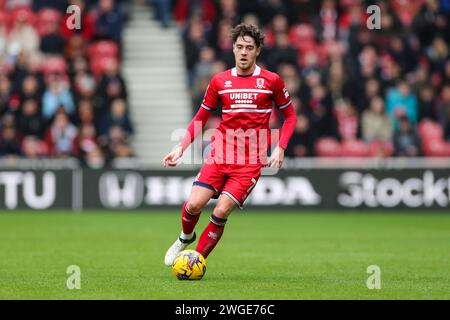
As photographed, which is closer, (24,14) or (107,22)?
(24,14)

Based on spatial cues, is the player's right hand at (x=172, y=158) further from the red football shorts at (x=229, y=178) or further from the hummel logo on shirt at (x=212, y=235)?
the hummel logo on shirt at (x=212, y=235)

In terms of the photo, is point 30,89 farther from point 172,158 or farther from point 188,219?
point 172,158

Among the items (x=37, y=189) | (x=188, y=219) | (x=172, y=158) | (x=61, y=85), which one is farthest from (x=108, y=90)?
(x=172, y=158)

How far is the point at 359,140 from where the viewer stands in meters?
22.7

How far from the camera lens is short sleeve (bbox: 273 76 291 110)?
452 inches

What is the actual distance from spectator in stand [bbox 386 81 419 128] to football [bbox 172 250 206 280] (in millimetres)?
13049

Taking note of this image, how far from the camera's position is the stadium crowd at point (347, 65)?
74.7 feet

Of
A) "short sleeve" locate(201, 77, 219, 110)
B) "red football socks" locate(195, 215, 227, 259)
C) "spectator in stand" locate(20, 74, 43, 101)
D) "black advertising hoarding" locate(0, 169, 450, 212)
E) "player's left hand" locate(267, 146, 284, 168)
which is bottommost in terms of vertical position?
"black advertising hoarding" locate(0, 169, 450, 212)

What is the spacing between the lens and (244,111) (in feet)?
37.5

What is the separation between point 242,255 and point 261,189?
314 inches

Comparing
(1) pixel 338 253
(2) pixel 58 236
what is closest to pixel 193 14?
(2) pixel 58 236

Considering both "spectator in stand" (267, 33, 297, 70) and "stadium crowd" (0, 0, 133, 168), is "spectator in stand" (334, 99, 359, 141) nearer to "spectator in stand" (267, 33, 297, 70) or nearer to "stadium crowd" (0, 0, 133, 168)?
"spectator in stand" (267, 33, 297, 70)

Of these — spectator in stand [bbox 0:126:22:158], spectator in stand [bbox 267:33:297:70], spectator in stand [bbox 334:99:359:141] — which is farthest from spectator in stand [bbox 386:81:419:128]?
spectator in stand [bbox 0:126:22:158]
